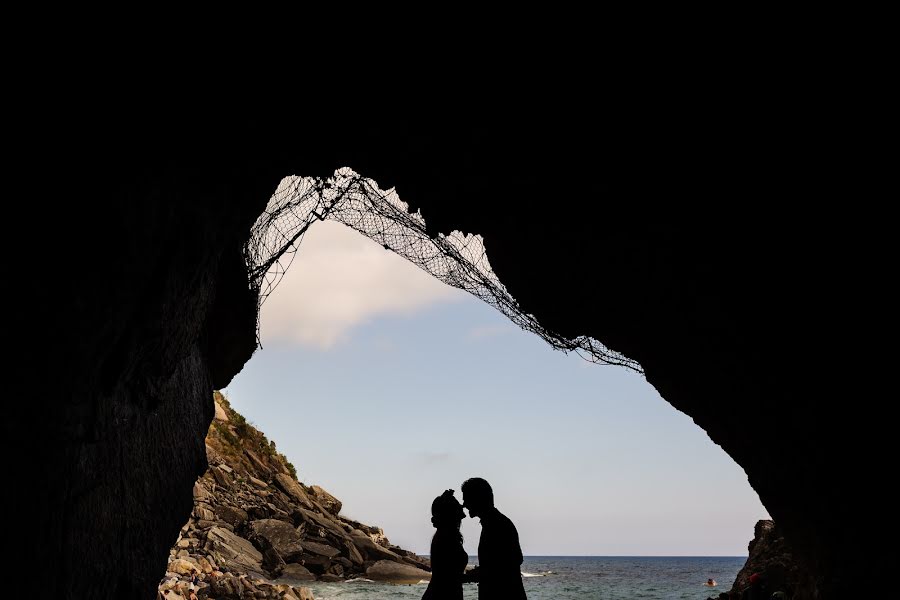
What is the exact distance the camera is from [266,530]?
26016mm

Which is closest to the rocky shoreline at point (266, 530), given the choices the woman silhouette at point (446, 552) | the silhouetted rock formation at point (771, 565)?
the silhouetted rock formation at point (771, 565)

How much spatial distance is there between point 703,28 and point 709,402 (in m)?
3.91

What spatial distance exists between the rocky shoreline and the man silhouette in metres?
14.9

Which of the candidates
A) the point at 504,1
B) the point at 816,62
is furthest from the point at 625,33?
the point at 816,62

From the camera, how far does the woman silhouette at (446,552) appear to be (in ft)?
15.1

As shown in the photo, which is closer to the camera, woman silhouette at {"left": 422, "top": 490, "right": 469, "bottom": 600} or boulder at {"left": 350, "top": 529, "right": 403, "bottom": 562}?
woman silhouette at {"left": 422, "top": 490, "right": 469, "bottom": 600}

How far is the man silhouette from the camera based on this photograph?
4.45m

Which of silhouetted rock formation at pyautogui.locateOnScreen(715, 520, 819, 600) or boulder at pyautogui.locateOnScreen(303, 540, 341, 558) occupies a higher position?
boulder at pyautogui.locateOnScreen(303, 540, 341, 558)

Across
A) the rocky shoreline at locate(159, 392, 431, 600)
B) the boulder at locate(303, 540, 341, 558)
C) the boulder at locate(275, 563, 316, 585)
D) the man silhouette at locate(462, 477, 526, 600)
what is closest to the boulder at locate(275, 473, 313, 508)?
the rocky shoreline at locate(159, 392, 431, 600)

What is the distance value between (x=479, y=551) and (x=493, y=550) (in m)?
0.13

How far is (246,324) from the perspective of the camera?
8469 millimetres

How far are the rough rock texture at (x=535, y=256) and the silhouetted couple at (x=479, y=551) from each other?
2.44m

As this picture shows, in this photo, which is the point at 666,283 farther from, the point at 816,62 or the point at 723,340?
the point at 816,62

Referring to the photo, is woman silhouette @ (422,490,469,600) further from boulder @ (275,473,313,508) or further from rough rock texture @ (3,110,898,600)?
boulder @ (275,473,313,508)
